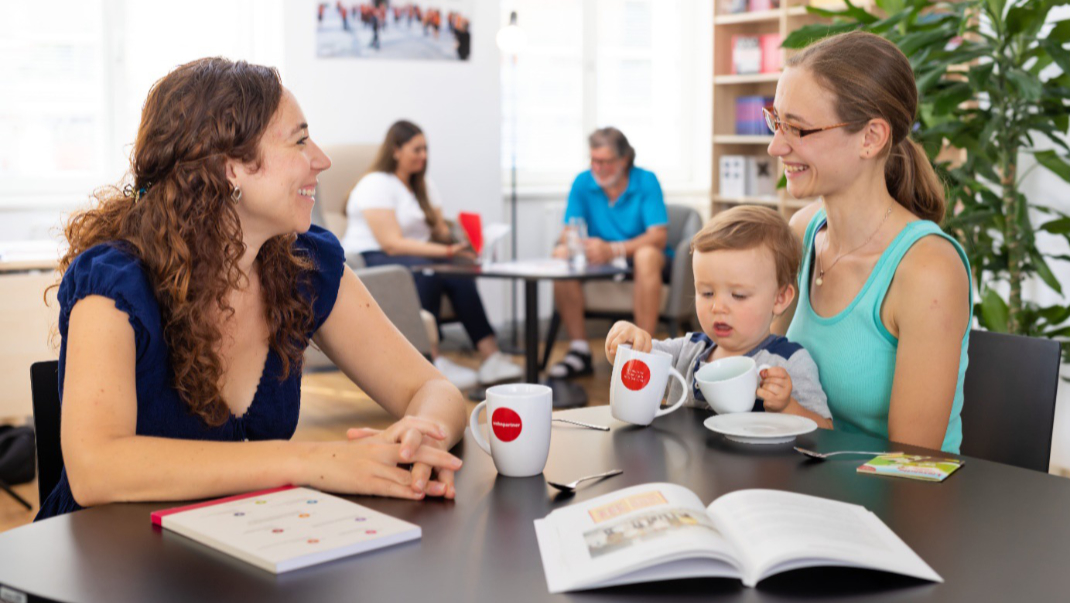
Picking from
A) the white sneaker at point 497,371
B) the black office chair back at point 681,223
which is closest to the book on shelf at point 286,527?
the white sneaker at point 497,371

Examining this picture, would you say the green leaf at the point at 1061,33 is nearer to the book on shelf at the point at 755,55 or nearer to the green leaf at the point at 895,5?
the green leaf at the point at 895,5

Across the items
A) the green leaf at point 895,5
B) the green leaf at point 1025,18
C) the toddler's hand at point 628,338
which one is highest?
the green leaf at point 895,5

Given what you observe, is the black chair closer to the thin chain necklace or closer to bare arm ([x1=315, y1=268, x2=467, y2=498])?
the thin chain necklace

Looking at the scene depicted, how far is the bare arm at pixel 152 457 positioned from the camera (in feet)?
3.77

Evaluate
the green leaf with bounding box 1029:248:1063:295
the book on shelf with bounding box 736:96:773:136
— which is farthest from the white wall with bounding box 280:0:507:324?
the green leaf with bounding box 1029:248:1063:295

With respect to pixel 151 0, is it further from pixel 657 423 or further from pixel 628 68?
pixel 657 423

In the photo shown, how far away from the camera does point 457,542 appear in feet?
3.33

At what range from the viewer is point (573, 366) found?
5113 millimetres

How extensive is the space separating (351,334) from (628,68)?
205 inches

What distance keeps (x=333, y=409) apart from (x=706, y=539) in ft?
12.2

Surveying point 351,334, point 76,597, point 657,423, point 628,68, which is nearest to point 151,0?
point 628,68

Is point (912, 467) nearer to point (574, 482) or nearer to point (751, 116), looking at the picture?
point (574, 482)

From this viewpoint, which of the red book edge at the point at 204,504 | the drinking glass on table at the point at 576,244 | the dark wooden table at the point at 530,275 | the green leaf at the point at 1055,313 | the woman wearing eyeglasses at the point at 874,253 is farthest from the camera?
the drinking glass on table at the point at 576,244

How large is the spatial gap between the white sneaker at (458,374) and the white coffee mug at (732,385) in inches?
134
